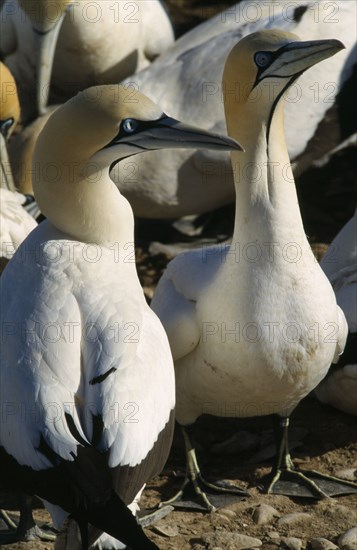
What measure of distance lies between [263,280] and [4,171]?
2.82m

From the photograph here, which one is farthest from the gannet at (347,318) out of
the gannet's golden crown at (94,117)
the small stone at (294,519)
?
the gannet's golden crown at (94,117)

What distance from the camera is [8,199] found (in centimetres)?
638

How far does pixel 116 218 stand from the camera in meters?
4.34

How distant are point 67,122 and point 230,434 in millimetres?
1916

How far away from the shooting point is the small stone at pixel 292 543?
177 inches

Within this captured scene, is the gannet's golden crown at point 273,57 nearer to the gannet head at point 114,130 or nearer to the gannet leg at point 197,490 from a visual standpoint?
the gannet head at point 114,130

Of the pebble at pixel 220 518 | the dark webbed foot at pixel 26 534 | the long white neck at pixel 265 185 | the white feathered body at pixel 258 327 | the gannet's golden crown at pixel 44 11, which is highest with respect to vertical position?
the long white neck at pixel 265 185

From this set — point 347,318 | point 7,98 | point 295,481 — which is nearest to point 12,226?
point 7,98

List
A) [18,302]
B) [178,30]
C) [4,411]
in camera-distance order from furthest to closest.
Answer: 1. [178,30]
2. [18,302]
3. [4,411]

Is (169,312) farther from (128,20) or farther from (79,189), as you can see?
(128,20)

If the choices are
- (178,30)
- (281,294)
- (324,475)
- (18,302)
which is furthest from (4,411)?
(178,30)

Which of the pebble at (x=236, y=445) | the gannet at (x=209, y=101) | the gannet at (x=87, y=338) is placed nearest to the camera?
the gannet at (x=87, y=338)

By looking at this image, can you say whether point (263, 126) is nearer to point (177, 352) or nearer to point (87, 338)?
point (177, 352)

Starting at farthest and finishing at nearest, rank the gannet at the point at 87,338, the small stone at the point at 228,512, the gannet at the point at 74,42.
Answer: the gannet at the point at 74,42 → the small stone at the point at 228,512 → the gannet at the point at 87,338
